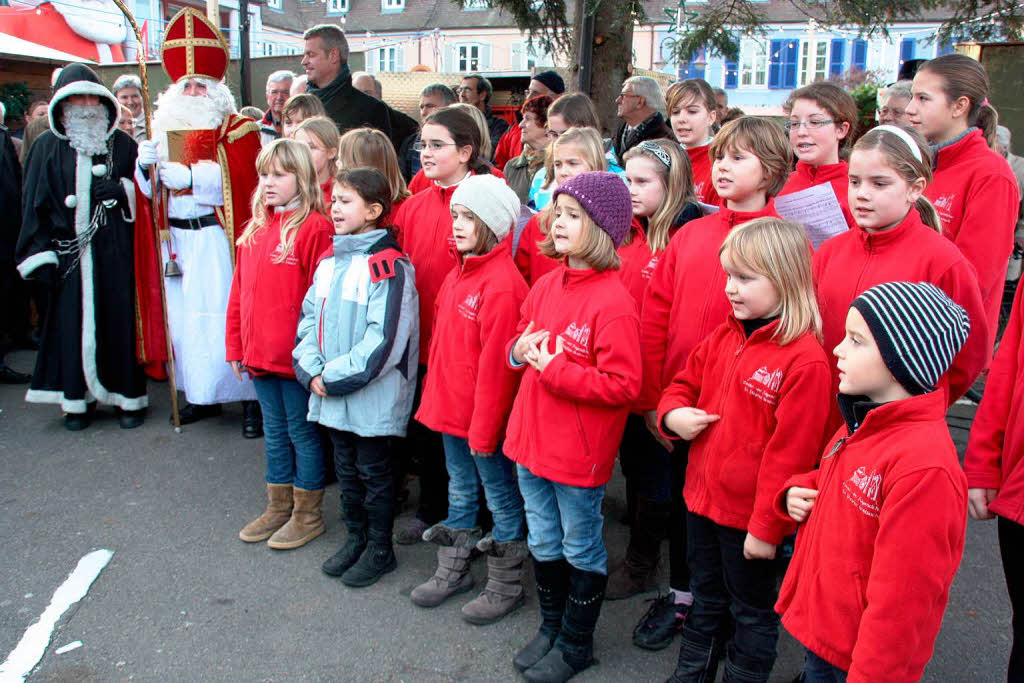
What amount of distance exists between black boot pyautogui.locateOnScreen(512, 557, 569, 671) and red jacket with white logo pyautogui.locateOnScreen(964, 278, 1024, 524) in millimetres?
1413

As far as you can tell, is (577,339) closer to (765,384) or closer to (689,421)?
(689,421)

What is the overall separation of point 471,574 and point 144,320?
3407 mm

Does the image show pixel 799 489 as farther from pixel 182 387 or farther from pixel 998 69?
pixel 998 69

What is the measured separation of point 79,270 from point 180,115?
125cm

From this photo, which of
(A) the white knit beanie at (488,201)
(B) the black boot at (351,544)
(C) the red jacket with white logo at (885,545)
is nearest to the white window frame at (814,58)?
(A) the white knit beanie at (488,201)

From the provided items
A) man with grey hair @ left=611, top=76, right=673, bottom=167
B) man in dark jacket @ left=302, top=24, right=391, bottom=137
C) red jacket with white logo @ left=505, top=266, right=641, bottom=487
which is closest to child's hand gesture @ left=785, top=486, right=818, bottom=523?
red jacket with white logo @ left=505, top=266, right=641, bottom=487

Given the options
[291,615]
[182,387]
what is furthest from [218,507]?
[182,387]

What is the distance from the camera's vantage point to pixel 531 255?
3.89 meters

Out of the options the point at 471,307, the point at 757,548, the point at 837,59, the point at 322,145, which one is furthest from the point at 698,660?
the point at 837,59

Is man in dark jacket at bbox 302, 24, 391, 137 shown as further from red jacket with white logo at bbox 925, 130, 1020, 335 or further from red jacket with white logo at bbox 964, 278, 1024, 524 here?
red jacket with white logo at bbox 964, 278, 1024, 524

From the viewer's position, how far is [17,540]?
13.9 ft

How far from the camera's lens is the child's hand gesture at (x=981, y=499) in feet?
8.15

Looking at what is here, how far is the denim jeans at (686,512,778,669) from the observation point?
108 inches

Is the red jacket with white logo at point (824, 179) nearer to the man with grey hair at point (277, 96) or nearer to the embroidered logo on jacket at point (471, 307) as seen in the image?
the embroidered logo on jacket at point (471, 307)
